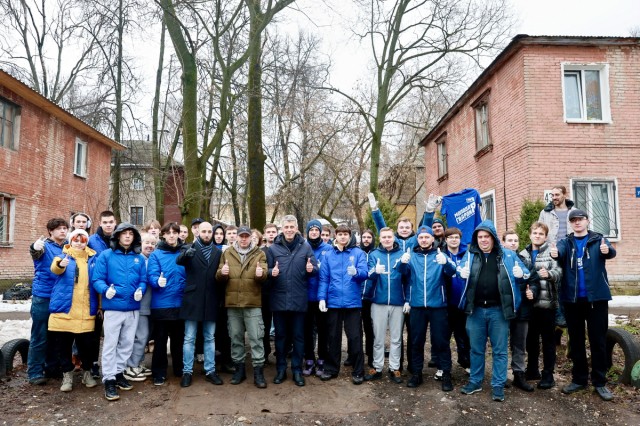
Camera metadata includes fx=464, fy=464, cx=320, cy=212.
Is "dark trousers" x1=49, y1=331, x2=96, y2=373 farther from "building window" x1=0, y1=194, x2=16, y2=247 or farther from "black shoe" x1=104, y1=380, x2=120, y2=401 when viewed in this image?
"building window" x1=0, y1=194, x2=16, y2=247

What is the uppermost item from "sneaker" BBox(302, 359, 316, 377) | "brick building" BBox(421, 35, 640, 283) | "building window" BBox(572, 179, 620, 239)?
"brick building" BBox(421, 35, 640, 283)

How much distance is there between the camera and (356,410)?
482 cm

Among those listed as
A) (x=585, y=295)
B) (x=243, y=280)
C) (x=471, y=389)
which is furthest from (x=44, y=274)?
(x=585, y=295)

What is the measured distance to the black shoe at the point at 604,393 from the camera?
501 cm

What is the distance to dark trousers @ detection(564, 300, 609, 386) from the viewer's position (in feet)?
17.0

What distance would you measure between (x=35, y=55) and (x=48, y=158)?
916 cm

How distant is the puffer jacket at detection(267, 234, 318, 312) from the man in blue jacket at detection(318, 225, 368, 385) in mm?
222

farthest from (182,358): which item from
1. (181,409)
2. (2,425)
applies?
(2,425)

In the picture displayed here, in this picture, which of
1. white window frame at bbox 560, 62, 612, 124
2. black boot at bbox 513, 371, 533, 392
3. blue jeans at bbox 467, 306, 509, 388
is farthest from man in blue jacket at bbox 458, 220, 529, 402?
white window frame at bbox 560, 62, 612, 124

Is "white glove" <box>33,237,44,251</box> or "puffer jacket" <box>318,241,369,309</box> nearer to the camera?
"white glove" <box>33,237,44,251</box>

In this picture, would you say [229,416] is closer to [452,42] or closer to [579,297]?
[579,297]

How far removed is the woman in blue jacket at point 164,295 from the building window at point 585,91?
37.1ft

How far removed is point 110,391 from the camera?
5.12 meters

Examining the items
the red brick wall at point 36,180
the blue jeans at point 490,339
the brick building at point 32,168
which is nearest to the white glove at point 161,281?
the blue jeans at point 490,339
